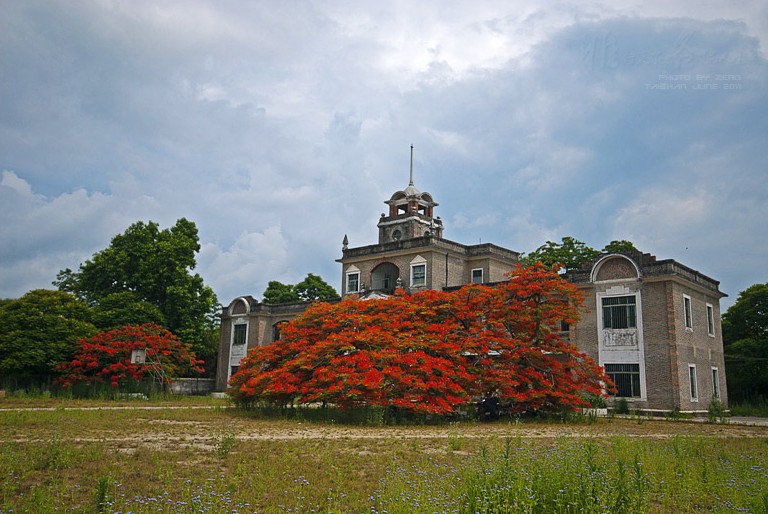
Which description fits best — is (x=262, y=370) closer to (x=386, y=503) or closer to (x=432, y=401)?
(x=432, y=401)

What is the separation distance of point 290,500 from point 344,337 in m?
12.1

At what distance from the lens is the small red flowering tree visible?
29.8 meters

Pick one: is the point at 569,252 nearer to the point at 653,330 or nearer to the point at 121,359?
the point at 653,330

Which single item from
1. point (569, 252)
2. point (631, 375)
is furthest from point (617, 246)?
point (631, 375)

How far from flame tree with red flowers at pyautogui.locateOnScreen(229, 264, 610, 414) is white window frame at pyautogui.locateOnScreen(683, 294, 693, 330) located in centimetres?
753

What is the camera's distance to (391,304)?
2253 cm

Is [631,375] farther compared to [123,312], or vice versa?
[123,312]

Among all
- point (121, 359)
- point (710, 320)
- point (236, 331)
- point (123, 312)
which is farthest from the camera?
point (236, 331)

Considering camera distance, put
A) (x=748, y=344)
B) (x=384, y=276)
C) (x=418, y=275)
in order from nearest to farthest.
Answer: (x=748, y=344) → (x=418, y=275) → (x=384, y=276)

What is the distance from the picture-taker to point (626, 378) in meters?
26.2

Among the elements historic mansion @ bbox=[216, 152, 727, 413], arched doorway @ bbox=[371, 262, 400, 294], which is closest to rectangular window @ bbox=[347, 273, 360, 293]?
arched doorway @ bbox=[371, 262, 400, 294]

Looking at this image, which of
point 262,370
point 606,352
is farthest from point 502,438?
→ point 606,352

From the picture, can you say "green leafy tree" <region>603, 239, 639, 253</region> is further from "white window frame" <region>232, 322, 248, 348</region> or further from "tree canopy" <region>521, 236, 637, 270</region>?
"white window frame" <region>232, 322, 248, 348</region>

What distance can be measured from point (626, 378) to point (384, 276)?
16.4m
